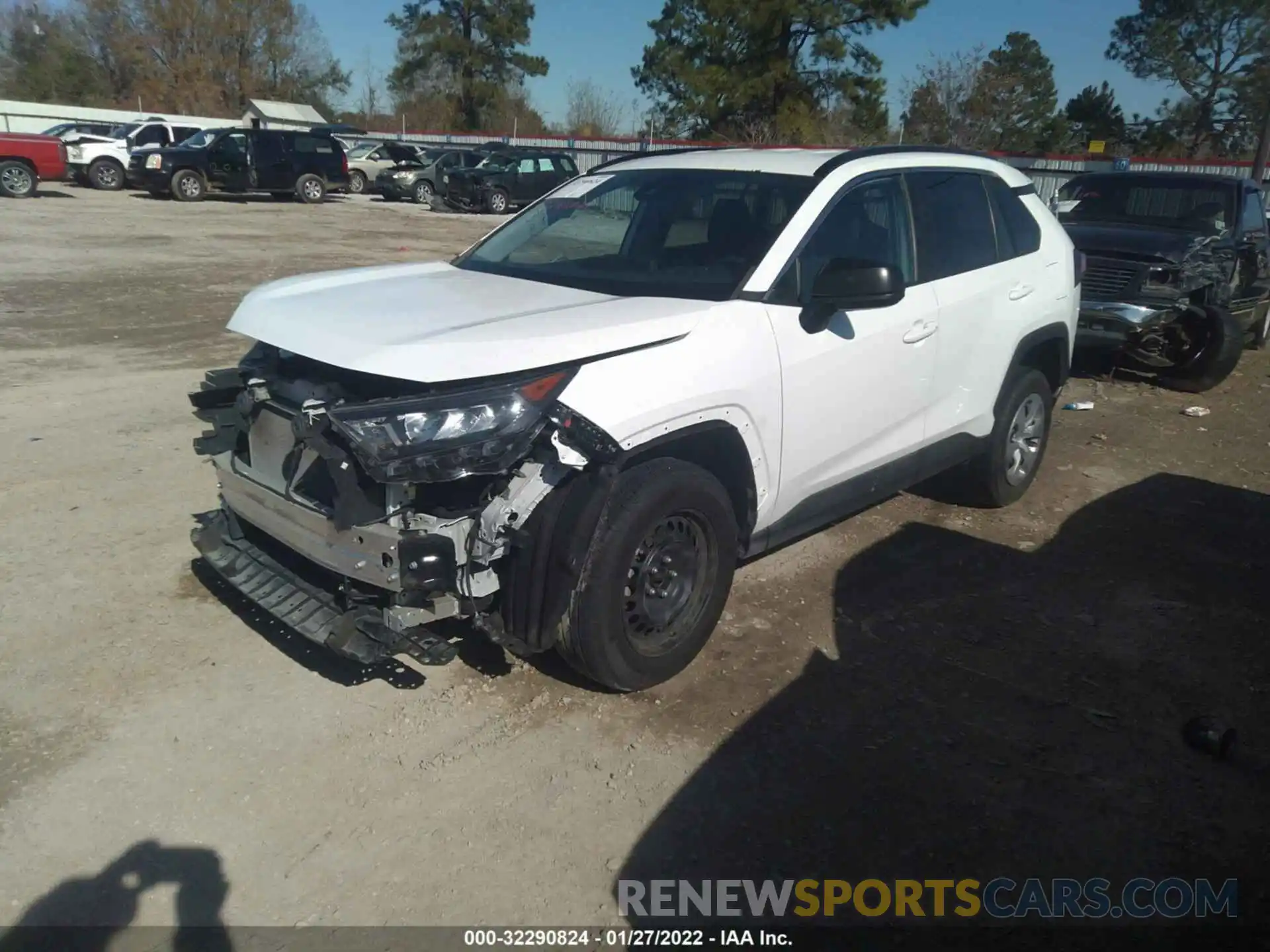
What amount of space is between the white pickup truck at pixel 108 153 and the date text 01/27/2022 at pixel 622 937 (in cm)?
2755

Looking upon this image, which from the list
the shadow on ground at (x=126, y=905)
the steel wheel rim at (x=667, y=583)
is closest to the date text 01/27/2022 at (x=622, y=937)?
the shadow on ground at (x=126, y=905)

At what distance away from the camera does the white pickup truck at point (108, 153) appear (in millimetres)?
25750

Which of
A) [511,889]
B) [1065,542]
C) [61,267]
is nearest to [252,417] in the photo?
[511,889]

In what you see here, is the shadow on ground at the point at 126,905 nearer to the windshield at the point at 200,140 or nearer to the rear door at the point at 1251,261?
the rear door at the point at 1251,261

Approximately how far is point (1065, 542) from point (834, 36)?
128 ft

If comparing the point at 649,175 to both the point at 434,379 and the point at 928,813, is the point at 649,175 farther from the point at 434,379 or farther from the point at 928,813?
the point at 928,813

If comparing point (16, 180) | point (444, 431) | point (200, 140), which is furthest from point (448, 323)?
point (200, 140)

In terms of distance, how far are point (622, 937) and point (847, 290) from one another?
2380 millimetres

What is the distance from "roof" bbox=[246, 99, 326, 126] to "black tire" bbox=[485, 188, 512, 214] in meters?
17.7

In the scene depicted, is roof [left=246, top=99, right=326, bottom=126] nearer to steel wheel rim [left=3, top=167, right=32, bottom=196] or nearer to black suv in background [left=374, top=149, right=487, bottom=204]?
black suv in background [left=374, top=149, right=487, bottom=204]

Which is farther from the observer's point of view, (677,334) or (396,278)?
(396,278)

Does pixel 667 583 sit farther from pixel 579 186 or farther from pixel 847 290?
pixel 579 186

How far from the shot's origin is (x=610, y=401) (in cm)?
318

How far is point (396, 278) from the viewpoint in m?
4.28
